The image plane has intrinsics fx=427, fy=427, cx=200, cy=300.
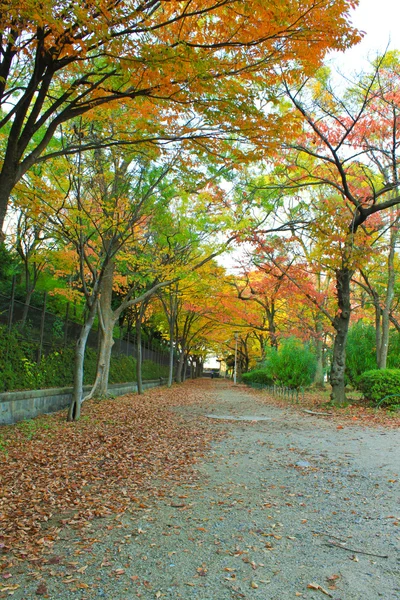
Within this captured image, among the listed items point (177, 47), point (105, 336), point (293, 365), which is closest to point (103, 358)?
point (105, 336)

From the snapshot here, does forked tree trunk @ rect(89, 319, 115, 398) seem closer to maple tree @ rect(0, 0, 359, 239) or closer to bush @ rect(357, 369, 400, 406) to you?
bush @ rect(357, 369, 400, 406)

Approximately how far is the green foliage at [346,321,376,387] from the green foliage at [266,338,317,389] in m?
1.40

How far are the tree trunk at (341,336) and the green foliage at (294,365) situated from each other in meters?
3.78

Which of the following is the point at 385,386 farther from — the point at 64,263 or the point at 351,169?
the point at 64,263

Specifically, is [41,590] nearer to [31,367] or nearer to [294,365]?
[31,367]

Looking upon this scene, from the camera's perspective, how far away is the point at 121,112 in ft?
21.8

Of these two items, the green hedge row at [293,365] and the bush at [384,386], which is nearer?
the bush at [384,386]

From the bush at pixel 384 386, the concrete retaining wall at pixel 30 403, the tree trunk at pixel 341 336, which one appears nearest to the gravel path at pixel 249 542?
the concrete retaining wall at pixel 30 403

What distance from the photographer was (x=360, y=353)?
15.2 m

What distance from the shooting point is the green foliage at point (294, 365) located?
15812 millimetres

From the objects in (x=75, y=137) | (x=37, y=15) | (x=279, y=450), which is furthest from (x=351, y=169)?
(x=37, y=15)

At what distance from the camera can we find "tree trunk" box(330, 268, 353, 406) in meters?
11.7

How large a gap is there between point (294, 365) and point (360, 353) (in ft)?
7.75

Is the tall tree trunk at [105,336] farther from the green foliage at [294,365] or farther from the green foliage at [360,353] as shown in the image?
the green foliage at [360,353]
